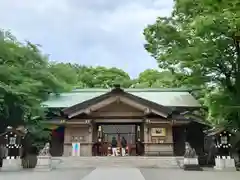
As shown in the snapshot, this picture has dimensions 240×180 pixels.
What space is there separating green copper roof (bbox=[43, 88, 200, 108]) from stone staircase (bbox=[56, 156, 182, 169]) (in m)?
5.64

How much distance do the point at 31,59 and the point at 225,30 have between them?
38.3 ft

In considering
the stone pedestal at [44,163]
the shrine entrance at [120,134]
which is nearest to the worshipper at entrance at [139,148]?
the shrine entrance at [120,134]

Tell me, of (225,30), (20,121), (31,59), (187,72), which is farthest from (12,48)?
(225,30)

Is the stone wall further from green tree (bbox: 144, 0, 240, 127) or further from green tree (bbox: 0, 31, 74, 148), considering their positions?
green tree (bbox: 0, 31, 74, 148)

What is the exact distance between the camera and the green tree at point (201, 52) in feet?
47.3

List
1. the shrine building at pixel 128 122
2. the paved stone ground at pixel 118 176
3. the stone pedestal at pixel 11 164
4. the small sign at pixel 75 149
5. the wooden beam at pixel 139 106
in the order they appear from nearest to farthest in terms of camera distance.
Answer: the paved stone ground at pixel 118 176
the stone pedestal at pixel 11 164
the small sign at pixel 75 149
the wooden beam at pixel 139 106
the shrine building at pixel 128 122

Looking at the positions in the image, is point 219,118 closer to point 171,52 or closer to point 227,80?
point 227,80

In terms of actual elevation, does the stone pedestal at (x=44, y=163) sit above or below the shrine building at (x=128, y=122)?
below

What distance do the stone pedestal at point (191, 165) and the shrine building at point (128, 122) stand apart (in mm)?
4645

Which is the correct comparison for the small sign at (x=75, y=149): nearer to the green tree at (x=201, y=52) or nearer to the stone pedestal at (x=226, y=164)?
the green tree at (x=201, y=52)

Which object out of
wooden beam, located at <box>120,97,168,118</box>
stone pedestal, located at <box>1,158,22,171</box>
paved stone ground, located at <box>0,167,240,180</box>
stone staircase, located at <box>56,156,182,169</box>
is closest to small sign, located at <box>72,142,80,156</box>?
stone staircase, located at <box>56,156,182,169</box>

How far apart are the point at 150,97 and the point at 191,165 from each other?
1008 centimetres

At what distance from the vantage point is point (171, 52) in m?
16.6

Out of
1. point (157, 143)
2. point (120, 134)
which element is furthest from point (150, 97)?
point (157, 143)
